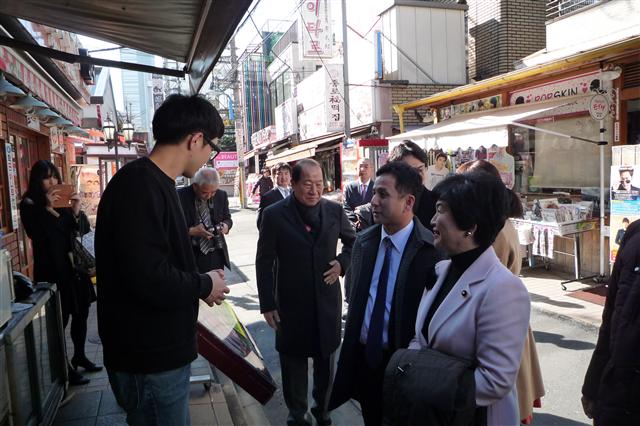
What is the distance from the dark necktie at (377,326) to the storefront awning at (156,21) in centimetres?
146

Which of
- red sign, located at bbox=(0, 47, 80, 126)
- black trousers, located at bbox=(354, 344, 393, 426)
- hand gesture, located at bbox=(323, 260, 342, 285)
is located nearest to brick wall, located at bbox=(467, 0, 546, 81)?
red sign, located at bbox=(0, 47, 80, 126)

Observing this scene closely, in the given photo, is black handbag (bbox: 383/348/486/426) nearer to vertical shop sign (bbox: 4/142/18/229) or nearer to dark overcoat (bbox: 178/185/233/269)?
dark overcoat (bbox: 178/185/233/269)

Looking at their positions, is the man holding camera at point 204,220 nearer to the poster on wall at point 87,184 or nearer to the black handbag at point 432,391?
the black handbag at point 432,391

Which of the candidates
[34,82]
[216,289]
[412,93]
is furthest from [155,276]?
[412,93]

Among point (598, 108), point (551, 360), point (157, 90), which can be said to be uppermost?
point (157, 90)

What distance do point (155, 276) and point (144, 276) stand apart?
0.04 m

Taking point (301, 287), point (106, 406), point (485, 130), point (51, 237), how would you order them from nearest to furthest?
point (301, 287) → point (106, 406) → point (51, 237) → point (485, 130)

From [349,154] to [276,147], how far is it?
1178 centimetres

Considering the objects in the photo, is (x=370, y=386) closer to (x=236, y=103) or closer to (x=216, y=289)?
(x=216, y=289)

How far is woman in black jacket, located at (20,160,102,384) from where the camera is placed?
158 inches

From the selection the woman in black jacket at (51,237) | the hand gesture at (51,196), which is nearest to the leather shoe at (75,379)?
Result: the woman in black jacket at (51,237)

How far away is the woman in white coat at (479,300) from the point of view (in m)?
1.59

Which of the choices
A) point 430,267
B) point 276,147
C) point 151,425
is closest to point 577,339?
point 430,267

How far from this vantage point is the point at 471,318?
5.39ft
